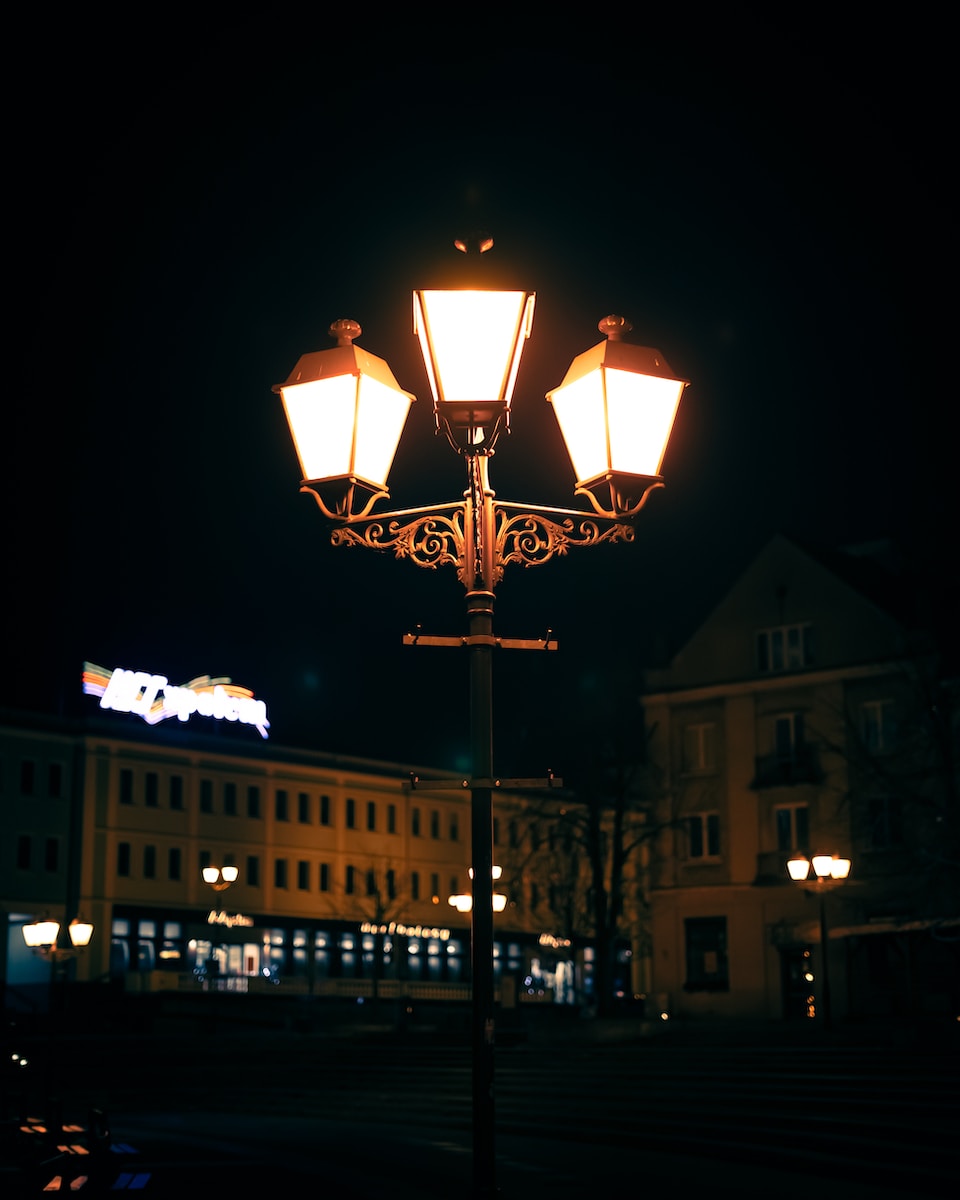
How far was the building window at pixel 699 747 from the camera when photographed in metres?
55.7

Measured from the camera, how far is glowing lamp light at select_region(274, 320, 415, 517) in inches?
364

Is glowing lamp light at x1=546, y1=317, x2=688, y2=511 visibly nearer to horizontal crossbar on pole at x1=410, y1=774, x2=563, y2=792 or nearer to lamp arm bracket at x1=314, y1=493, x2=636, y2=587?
lamp arm bracket at x1=314, y1=493, x2=636, y2=587

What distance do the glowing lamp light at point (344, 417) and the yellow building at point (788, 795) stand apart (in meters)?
37.7

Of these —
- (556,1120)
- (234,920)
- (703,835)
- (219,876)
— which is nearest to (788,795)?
(703,835)

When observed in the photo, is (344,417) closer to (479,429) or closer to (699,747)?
(479,429)

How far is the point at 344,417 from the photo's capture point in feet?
30.3

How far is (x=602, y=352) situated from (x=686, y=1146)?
46.6ft

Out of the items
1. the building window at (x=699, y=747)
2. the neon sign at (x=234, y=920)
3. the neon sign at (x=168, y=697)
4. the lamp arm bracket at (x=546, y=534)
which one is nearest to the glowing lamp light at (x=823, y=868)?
the building window at (x=699, y=747)

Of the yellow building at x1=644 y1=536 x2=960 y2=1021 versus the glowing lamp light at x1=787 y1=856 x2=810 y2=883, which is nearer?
the glowing lamp light at x1=787 y1=856 x2=810 y2=883

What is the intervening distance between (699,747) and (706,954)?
23.2 ft

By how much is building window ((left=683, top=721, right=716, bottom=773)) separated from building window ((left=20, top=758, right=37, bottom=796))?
29896 millimetres

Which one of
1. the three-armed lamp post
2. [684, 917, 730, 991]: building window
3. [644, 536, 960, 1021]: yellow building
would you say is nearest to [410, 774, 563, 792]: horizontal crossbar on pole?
the three-armed lamp post

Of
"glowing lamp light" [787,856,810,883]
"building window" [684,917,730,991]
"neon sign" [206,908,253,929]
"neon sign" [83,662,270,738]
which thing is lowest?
"building window" [684,917,730,991]

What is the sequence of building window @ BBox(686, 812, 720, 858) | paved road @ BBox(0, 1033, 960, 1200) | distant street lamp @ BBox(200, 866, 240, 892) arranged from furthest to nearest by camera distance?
building window @ BBox(686, 812, 720, 858) → distant street lamp @ BBox(200, 866, 240, 892) → paved road @ BBox(0, 1033, 960, 1200)
